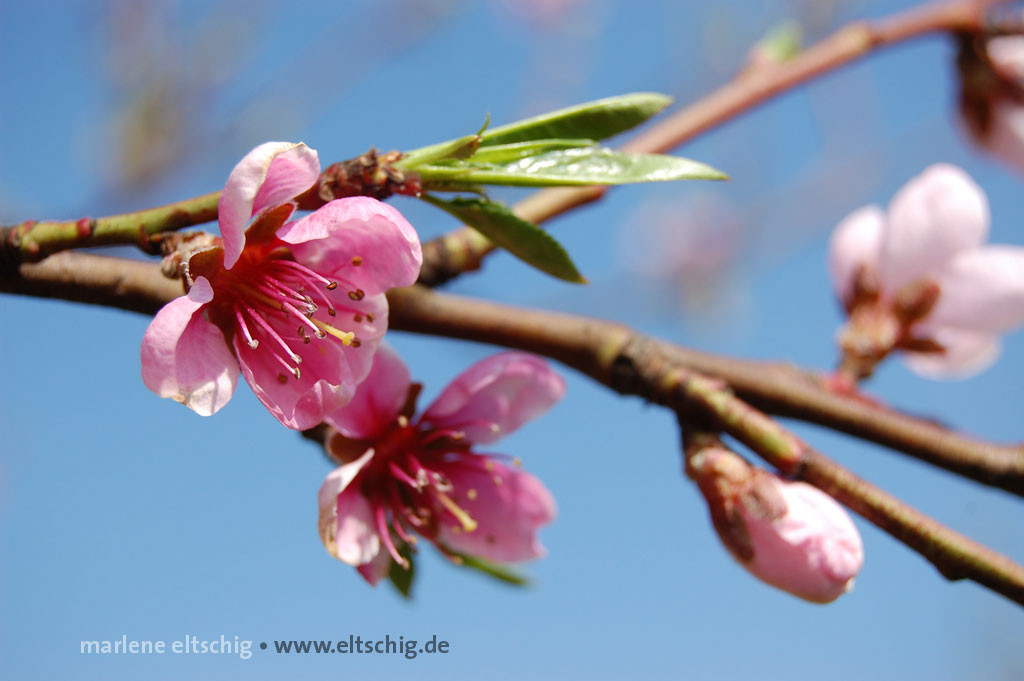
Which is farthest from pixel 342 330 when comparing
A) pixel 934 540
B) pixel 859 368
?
pixel 859 368

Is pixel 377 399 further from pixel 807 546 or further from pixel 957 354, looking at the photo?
pixel 957 354

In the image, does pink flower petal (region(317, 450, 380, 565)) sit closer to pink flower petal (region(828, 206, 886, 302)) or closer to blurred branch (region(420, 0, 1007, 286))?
blurred branch (region(420, 0, 1007, 286))

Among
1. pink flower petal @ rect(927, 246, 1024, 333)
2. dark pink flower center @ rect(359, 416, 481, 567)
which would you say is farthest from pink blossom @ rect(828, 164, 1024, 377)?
dark pink flower center @ rect(359, 416, 481, 567)

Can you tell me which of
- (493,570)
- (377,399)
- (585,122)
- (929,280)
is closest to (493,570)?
(493,570)

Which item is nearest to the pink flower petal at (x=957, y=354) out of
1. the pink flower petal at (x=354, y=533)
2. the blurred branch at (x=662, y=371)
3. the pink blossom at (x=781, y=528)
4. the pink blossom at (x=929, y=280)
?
the pink blossom at (x=929, y=280)

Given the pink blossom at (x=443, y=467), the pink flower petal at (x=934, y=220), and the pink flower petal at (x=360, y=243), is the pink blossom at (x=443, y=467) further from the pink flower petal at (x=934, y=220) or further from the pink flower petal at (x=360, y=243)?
the pink flower petal at (x=934, y=220)

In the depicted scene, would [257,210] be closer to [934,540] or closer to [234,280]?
[234,280]
